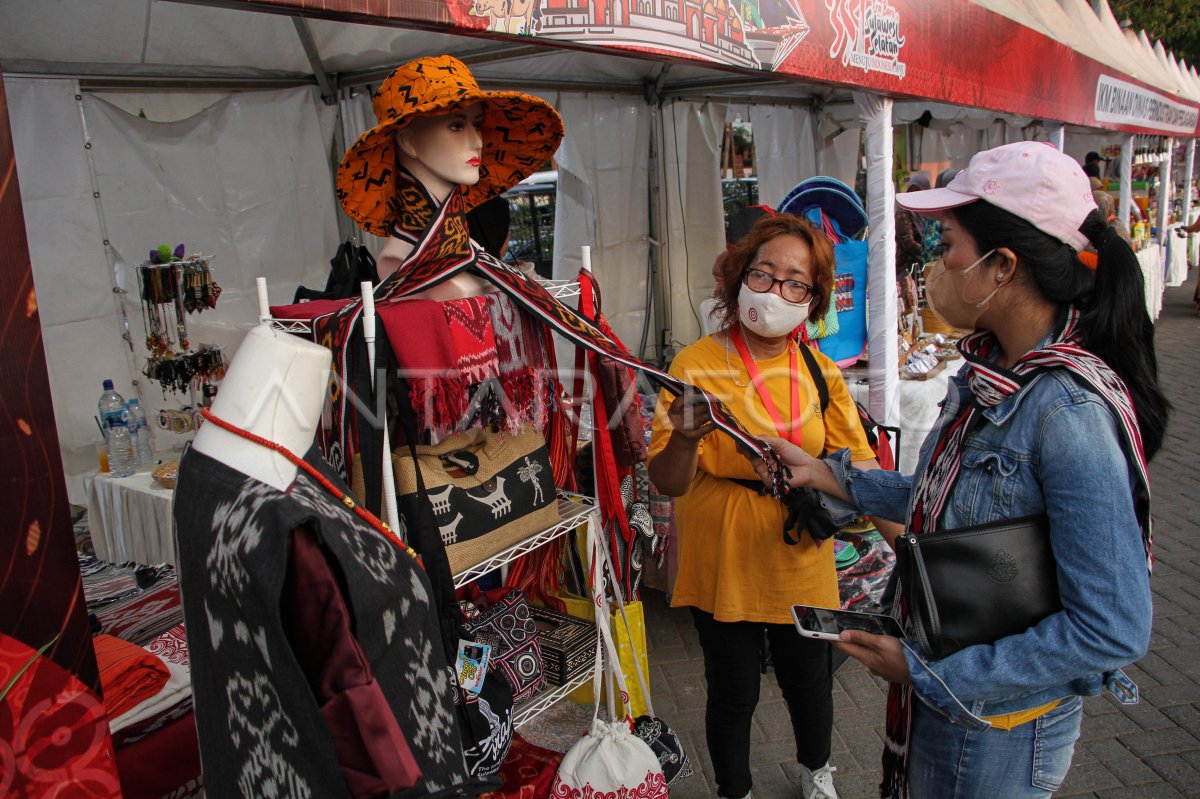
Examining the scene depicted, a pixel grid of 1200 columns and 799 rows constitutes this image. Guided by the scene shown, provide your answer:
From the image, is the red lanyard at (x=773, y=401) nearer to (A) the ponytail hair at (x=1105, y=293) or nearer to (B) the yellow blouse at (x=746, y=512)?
(B) the yellow blouse at (x=746, y=512)

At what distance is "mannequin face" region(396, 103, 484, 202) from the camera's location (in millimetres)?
1924

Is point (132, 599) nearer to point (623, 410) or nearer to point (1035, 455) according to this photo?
point (623, 410)

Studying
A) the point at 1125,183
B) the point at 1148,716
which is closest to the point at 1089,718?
the point at 1148,716

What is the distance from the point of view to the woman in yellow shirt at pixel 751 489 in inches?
94.6

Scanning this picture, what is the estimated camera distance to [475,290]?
205 cm

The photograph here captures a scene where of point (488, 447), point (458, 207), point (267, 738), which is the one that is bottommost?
point (267, 738)

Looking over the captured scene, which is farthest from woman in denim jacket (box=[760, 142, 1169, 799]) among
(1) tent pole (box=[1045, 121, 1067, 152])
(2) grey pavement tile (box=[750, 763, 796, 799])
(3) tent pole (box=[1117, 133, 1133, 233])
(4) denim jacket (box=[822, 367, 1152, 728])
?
(3) tent pole (box=[1117, 133, 1133, 233])

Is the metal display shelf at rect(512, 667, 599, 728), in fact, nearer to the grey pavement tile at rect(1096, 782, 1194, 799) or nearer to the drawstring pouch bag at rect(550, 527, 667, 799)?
the drawstring pouch bag at rect(550, 527, 667, 799)

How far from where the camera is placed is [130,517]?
3.46 meters

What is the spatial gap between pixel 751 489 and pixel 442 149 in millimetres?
1295

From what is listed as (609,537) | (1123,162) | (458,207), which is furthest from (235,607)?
(1123,162)

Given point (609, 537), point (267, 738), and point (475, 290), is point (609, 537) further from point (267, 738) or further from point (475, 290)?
point (267, 738)

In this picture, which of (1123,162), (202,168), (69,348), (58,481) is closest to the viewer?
(58,481)

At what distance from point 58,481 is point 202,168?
367 cm
